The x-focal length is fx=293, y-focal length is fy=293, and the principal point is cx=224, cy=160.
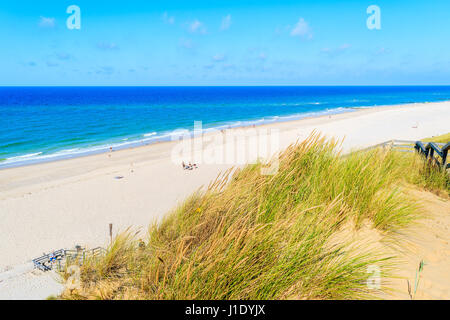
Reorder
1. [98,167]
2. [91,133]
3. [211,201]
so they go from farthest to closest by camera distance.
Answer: [91,133] < [98,167] < [211,201]

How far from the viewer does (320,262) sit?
2.63 m

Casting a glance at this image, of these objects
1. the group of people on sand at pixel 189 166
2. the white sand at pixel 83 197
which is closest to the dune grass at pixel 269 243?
the white sand at pixel 83 197

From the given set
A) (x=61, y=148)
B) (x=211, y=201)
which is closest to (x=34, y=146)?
(x=61, y=148)

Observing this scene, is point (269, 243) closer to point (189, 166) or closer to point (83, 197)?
point (83, 197)

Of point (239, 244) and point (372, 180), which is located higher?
point (372, 180)

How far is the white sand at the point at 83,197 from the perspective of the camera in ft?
29.4

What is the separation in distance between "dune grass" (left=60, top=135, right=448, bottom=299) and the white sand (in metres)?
1.47

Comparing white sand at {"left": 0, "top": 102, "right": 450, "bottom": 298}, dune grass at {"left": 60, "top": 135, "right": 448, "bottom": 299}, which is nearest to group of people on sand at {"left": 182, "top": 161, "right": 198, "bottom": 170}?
white sand at {"left": 0, "top": 102, "right": 450, "bottom": 298}

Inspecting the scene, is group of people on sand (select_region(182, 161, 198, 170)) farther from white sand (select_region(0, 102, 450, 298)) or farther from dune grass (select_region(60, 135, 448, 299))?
dune grass (select_region(60, 135, 448, 299))

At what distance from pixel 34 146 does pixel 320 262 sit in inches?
1210

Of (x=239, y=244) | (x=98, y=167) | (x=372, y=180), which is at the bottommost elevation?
(x=98, y=167)

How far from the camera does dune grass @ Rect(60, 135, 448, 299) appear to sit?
250cm
